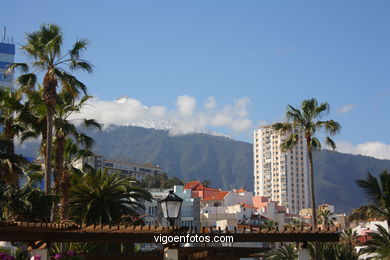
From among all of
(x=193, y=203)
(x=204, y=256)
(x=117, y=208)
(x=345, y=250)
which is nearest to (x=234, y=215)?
(x=193, y=203)

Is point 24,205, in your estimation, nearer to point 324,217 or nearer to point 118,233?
point 118,233

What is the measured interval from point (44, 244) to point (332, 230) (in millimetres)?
7606

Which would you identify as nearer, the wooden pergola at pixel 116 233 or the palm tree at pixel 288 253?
the wooden pergola at pixel 116 233

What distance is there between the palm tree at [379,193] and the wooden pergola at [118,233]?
59.6ft

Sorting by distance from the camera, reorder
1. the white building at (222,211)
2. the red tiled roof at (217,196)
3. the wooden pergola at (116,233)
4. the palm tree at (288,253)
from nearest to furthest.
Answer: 1. the wooden pergola at (116,233)
2. the palm tree at (288,253)
3. the white building at (222,211)
4. the red tiled roof at (217,196)

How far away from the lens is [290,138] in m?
46.5

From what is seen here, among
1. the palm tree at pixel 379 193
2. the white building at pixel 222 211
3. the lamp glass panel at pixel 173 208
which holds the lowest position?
the lamp glass panel at pixel 173 208

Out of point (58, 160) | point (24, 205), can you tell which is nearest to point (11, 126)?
point (58, 160)

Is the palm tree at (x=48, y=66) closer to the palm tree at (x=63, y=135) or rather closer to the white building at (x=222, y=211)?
the palm tree at (x=63, y=135)

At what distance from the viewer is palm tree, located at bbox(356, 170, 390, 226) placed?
115 feet

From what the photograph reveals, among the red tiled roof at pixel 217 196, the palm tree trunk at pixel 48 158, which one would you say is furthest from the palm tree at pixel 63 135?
the red tiled roof at pixel 217 196

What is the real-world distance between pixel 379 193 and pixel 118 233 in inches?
890

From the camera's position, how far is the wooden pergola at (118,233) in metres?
15.6

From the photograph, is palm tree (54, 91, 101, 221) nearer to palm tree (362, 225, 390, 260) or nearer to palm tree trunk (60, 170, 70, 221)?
palm tree trunk (60, 170, 70, 221)
